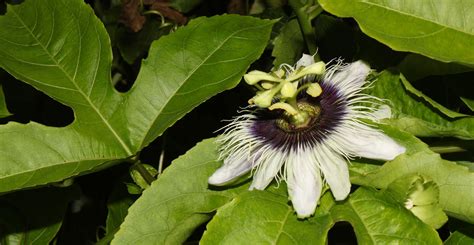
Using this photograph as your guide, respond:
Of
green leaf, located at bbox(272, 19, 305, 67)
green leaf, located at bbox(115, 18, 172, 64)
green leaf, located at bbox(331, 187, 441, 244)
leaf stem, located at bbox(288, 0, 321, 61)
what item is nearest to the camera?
green leaf, located at bbox(331, 187, 441, 244)

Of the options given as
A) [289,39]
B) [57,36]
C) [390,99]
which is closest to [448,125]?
[390,99]

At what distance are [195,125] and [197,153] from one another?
54 cm

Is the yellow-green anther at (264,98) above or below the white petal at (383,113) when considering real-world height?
above

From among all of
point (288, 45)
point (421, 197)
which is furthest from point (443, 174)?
point (288, 45)

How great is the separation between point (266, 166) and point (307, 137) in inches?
3.3

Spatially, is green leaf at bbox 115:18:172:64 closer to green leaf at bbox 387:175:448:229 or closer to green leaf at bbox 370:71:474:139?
green leaf at bbox 370:71:474:139

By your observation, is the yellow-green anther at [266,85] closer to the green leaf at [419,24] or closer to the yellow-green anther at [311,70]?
the yellow-green anther at [311,70]

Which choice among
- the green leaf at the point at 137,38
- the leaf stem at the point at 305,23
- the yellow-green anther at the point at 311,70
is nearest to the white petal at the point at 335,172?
the yellow-green anther at the point at 311,70

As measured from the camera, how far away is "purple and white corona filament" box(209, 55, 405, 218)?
39.2 inches

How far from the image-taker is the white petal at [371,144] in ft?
3.22

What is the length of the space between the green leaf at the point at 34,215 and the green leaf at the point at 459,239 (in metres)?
0.65

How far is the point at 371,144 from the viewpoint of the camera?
1003 mm

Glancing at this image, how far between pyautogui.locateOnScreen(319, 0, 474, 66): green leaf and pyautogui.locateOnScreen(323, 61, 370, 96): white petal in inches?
6.0

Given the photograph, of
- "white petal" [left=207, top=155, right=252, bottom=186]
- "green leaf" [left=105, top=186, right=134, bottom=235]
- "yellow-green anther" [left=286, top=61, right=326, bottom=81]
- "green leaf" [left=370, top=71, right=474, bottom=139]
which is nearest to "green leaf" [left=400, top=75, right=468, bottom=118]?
"green leaf" [left=370, top=71, right=474, bottom=139]
